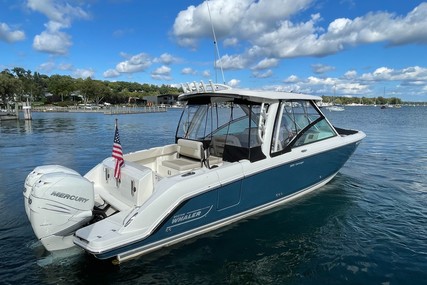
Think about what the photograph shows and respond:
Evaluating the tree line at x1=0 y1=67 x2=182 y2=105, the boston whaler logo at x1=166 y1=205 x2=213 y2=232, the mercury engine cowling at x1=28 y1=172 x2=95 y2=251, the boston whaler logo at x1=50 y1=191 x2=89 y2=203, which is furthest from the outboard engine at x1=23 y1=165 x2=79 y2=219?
the tree line at x1=0 y1=67 x2=182 y2=105

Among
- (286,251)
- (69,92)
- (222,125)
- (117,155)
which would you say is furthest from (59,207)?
(69,92)

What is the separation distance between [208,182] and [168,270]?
4.93 feet

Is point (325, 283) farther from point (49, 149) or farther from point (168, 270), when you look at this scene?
point (49, 149)

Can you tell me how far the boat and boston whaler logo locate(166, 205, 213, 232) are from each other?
0.7 inches

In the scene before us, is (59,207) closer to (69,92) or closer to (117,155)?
(117,155)

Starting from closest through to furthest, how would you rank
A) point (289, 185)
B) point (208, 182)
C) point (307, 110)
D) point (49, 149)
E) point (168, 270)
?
point (168, 270) < point (208, 182) < point (289, 185) < point (307, 110) < point (49, 149)

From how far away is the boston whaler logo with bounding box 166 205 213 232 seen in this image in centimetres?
516

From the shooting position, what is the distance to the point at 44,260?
5059 mm

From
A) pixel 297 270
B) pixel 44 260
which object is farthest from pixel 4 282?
pixel 297 270

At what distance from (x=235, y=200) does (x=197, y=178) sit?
1.04 metres

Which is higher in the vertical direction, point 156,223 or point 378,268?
point 156,223

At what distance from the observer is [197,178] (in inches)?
212

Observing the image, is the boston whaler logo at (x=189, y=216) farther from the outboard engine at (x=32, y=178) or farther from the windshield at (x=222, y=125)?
the outboard engine at (x=32, y=178)

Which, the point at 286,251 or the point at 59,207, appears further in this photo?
the point at 286,251
